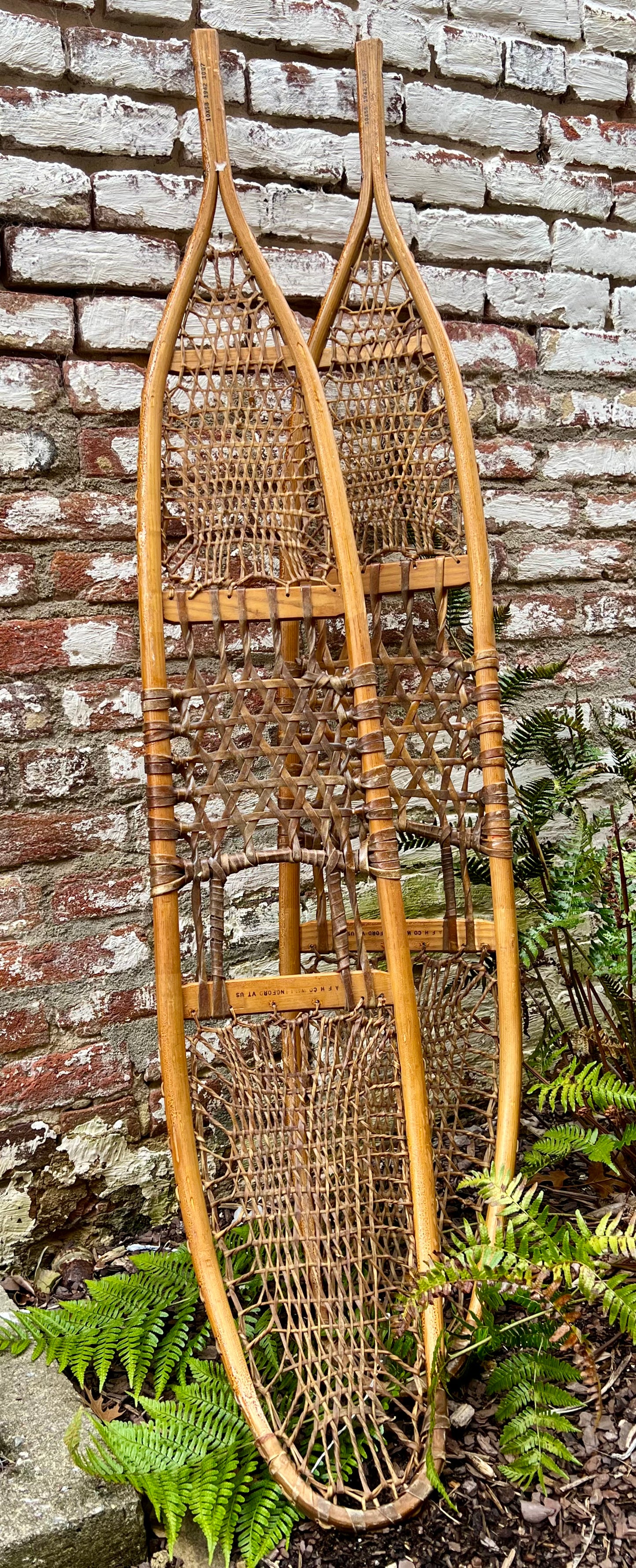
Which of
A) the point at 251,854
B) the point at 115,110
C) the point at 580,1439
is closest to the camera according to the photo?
the point at 580,1439

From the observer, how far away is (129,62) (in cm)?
190

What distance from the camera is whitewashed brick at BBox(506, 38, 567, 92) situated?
7.53 ft

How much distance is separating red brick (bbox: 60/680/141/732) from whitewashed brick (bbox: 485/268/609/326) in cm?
109

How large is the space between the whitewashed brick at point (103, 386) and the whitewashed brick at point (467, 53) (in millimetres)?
911

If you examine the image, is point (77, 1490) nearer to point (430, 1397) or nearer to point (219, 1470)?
point (219, 1470)

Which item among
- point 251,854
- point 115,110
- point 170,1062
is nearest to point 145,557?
point 251,854

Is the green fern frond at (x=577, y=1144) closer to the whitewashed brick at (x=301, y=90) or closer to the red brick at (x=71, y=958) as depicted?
the red brick at (x=71, y=958)

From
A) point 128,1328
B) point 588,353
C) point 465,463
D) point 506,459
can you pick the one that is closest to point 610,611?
point 506,459

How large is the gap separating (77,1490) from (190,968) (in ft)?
2.70

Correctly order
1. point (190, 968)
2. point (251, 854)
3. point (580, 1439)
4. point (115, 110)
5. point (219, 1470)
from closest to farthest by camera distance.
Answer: point (219, 1470)
point (580, 1439)
point (251, 854)
point (115, 110)
point (190, 968)

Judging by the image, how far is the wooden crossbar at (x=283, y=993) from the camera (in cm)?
163

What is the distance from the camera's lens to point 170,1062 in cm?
159

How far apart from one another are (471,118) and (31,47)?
2.87ft

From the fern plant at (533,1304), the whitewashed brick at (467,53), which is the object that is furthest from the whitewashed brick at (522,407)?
the fern plant at (533,1304)
